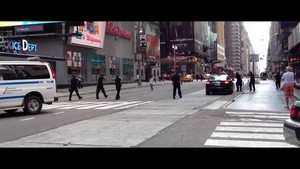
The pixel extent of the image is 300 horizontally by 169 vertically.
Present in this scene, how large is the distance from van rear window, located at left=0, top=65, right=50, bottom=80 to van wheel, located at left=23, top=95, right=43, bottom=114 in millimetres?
864

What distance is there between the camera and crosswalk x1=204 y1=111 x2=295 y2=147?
9008 mm

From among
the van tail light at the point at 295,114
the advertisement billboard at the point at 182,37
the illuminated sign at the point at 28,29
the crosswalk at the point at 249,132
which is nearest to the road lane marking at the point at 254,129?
the crosswalk at the point at 249,132

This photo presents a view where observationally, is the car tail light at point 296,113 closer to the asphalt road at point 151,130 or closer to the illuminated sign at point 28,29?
the asphalt road at point 151,130

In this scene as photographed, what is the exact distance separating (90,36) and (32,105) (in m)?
33.3

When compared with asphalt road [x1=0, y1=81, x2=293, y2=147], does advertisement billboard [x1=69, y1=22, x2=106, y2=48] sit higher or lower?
higher

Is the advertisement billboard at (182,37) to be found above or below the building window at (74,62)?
above

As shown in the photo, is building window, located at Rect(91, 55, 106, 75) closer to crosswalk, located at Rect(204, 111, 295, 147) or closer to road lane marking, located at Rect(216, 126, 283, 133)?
crosswalk, located at Rect(204, 111, 295, 147)

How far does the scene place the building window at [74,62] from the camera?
1805 inches

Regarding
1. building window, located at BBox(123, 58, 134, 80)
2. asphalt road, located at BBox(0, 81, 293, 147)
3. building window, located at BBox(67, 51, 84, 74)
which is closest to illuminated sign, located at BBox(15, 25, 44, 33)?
building window, located at BBox(67, 51, 84, 74)

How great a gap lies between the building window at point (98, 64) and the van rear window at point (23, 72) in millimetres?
35197

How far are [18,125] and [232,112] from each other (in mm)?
7926
